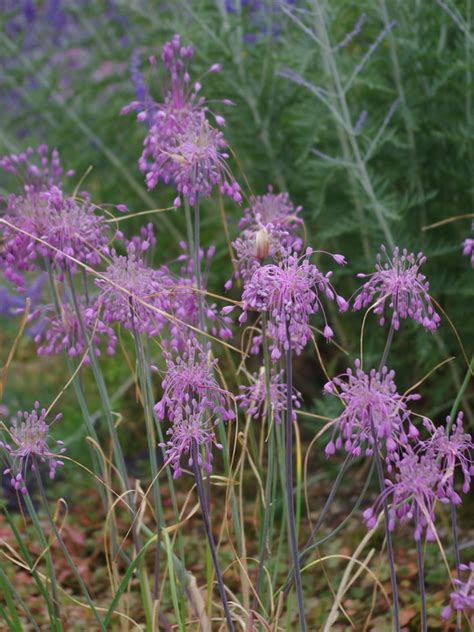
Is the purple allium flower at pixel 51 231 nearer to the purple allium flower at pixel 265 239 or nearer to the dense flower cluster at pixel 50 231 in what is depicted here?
the dense flower cluster at pixel 50 231

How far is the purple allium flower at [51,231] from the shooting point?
227 cm

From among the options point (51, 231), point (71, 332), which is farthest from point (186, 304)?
point (51, 231)

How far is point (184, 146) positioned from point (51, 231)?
415mm

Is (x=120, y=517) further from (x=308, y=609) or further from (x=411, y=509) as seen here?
(x=411, y=509)

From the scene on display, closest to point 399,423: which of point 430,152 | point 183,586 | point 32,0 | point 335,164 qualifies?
point 183,586

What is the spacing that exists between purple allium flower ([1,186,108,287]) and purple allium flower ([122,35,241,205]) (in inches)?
8.2

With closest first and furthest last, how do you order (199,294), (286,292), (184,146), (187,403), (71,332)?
1. (286,292)
2. (187,403)
3. (184,146)
4. (199,294)
5. (71,332)

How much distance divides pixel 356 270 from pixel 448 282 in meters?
0.39

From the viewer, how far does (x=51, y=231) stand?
89.0 inches

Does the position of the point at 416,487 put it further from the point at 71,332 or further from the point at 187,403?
the point at 71,332

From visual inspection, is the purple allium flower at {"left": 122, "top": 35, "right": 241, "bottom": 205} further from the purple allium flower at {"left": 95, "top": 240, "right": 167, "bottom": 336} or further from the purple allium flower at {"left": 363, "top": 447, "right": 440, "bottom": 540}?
the purple allium flower at {"left": 363, "top": 447, "right": 440, "bottom": 540}

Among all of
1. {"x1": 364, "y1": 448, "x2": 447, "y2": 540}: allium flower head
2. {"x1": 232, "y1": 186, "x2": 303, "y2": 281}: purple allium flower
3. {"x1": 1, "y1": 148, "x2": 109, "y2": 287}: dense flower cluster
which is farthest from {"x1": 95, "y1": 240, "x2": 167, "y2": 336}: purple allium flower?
{"x1": 364, "y1": 448, "x2": 447, "y2": 540}: allium flower head

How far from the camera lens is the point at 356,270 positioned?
371 centimetres

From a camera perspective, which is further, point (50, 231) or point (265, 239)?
point (50, 231)
